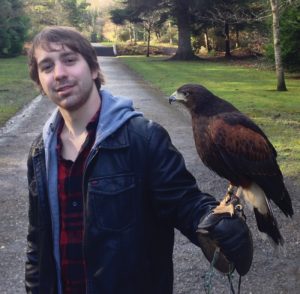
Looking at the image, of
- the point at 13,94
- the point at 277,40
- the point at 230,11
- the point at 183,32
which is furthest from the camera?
the point at 183,32

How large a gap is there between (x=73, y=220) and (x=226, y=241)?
28.4 inches

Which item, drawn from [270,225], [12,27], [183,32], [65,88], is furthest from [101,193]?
[12,27]

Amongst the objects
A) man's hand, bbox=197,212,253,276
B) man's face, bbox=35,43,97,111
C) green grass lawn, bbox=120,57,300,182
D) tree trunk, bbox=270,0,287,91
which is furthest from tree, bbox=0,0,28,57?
man's hand, bbox=197,212,253,276

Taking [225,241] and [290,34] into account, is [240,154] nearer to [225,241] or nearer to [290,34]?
[225,241]

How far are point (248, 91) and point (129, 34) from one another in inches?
2552

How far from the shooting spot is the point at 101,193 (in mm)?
2363

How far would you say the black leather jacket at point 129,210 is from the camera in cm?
238

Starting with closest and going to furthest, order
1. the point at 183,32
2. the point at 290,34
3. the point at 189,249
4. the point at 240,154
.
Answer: the point at 240,154 < the point at 189,249 < the point at 290,34 < the point at 183,32

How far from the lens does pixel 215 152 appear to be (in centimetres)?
415

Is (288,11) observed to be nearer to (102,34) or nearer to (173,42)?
(173,42)

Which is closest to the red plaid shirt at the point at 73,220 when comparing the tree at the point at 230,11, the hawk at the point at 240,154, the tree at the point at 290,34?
the hawk at the point at 240,154

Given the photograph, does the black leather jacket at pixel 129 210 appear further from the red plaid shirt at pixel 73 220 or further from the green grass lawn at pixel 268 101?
the green grass lawn at pixel 268 101

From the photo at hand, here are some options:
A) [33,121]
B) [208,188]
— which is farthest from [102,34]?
[208,188]

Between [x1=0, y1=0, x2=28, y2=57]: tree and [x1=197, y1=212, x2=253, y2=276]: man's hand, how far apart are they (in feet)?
155
